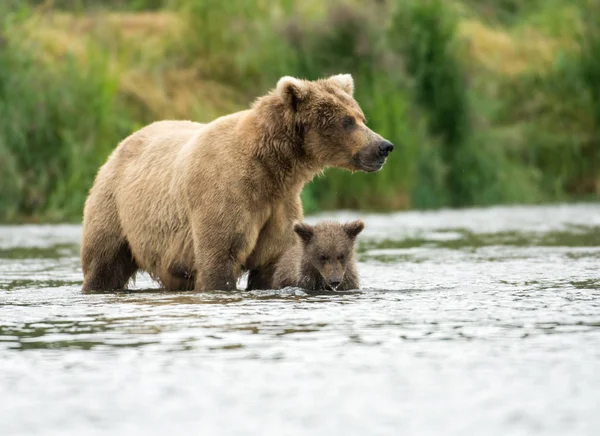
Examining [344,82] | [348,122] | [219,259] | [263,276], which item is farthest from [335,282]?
[344,82]

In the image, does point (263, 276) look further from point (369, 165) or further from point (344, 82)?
point (344, 82)

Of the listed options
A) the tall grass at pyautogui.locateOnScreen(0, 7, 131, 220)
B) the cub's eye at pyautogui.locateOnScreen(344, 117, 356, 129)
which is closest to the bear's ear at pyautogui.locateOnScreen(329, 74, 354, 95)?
the cub's eye at pyautogui.locateOnScreen(344, 117, 356, 129)

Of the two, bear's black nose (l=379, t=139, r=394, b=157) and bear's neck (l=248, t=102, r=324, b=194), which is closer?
bear's neck (l=248, t=102, r=324, b=194)

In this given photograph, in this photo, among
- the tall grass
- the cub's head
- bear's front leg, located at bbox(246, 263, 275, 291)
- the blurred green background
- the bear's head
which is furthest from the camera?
the blurred green background

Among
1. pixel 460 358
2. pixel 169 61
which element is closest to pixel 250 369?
pixel 460 358

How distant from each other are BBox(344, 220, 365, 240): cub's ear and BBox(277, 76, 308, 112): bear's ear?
1.15 metres

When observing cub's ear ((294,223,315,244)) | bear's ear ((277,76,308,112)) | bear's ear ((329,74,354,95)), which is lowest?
cub's ear ((294,223,315,244))

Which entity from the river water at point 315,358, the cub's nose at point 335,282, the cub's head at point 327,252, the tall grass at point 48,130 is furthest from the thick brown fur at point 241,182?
the tall grass at point 48,130

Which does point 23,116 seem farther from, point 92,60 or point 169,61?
point 169,61

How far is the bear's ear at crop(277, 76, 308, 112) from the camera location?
9.09 meters

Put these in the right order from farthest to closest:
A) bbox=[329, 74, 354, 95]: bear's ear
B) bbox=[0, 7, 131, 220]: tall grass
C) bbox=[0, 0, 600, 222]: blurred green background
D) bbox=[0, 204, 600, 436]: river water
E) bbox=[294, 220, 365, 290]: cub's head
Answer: bbox=[0, 0, 600, 222]: blurred green background → bbox=[0, 7, 131, 220]: tall grass → bbox=[329, 74, 354, 95]: bear's ear → bbox=[294, 220, 365, 290]: cub's head → bbox=[0, 204, 600, 436]: river water

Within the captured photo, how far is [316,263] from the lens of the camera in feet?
31.1

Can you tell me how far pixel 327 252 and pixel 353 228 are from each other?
55 centimetres

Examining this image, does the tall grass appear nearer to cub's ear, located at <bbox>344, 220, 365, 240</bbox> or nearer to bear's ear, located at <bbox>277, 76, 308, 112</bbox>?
cub's ear, located at <bbox>344, 220, 365, 240</bbox>
